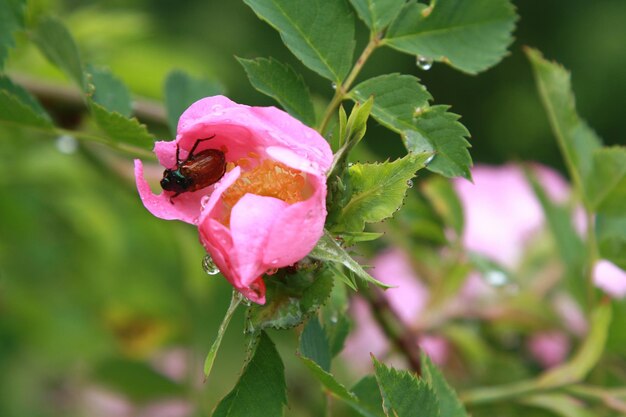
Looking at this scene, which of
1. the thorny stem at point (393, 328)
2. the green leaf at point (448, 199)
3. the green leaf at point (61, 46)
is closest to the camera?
the green leaf at point (61, 46)

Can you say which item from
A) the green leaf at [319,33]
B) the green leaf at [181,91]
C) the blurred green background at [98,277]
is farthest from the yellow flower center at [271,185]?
the blurred green background at [98,277]

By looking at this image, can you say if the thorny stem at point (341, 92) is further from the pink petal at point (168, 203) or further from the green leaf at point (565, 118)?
the green leaf at point (565, 118)

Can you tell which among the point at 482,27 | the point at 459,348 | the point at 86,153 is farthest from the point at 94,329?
the point at 482,27

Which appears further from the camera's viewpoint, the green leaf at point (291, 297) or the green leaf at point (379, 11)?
the green leaf at point (379, 11)

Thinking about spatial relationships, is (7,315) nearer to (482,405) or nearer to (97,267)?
(97,267)

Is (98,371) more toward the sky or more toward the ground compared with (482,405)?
more toward the ground

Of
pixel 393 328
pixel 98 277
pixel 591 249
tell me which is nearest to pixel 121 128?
pixel 393 328

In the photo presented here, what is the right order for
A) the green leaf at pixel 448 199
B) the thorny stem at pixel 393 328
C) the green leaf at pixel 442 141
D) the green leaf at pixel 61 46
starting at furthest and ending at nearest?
the green leaf at pixel 448 199 < the thorny stem at pixel 393 328 < the green leaf at pixel 61 46 < the green leaf at pixel 442 141

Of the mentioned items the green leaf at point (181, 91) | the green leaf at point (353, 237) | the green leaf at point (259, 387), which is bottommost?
the green leaf at point (181, 91)
